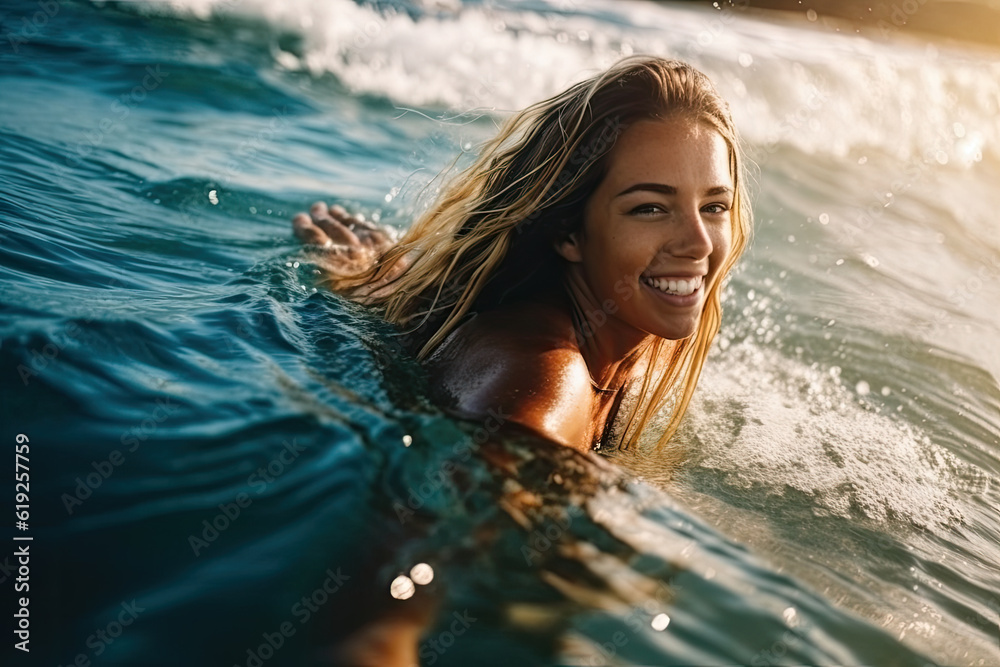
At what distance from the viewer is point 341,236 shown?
513 cm

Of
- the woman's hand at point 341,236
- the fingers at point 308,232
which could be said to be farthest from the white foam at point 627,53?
the fingers at point 308,232

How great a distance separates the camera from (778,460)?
3539mm

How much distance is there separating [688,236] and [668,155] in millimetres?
265

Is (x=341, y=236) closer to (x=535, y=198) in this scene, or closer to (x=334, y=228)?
(x=334, y=228)

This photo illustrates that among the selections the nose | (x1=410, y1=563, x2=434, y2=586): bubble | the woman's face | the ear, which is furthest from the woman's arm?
(x1=410, y1=563, x2=434, y2=586): bubble

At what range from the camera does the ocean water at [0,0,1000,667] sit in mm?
2119

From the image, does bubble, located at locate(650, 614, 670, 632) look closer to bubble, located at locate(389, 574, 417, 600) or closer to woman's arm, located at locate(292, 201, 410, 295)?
bubble, located at locate(389, 574, 417, 600)

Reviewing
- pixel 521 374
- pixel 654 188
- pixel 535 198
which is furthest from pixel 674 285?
pixel 521 374

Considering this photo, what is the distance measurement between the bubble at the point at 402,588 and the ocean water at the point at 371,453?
19 millimetres

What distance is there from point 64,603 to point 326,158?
5.73 meters

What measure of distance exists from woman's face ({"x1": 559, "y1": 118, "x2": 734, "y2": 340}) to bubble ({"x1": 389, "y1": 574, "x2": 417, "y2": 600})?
1.30m

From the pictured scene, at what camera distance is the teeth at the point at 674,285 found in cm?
299

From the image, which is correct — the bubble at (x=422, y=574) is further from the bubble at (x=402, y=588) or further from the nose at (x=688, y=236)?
the nose at (x=688, y=236)

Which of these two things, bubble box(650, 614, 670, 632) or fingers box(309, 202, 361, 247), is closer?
bubble box(650, 614, 670, 632)
